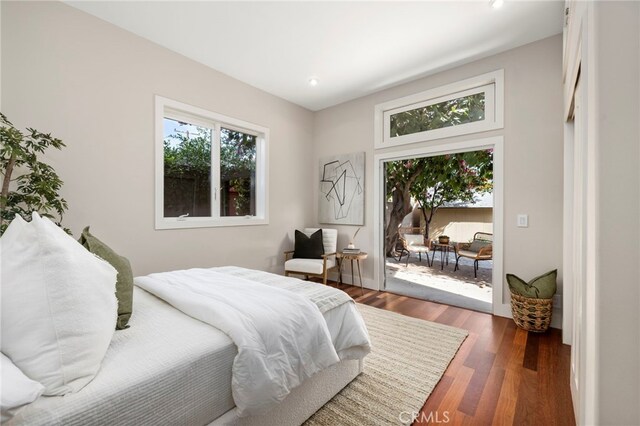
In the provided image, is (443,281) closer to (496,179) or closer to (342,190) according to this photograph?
(496,179)

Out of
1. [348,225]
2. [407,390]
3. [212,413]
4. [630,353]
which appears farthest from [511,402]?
[348,225]

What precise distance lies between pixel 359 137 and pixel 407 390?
10.5ft

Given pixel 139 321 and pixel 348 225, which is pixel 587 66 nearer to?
pixel 139 321

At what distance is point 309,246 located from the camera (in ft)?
12.7

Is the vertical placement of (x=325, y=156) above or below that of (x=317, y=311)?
above

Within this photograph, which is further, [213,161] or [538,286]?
[213,161]

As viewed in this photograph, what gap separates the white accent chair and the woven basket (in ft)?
6.58

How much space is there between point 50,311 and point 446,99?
380 cm

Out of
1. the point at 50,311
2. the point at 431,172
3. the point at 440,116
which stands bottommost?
the point at 50,311

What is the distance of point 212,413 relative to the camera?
1.02 metres

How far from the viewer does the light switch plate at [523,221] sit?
2.74m

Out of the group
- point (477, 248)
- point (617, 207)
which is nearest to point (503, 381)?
point (617, 207)

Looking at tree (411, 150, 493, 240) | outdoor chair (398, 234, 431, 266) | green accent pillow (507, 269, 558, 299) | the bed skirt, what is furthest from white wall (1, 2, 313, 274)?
green accent pillow (507, 269, 558, 299)

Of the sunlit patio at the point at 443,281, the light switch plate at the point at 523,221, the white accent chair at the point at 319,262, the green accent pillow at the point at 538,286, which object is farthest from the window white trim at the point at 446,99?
the sunlit patio at the point at 443,281
